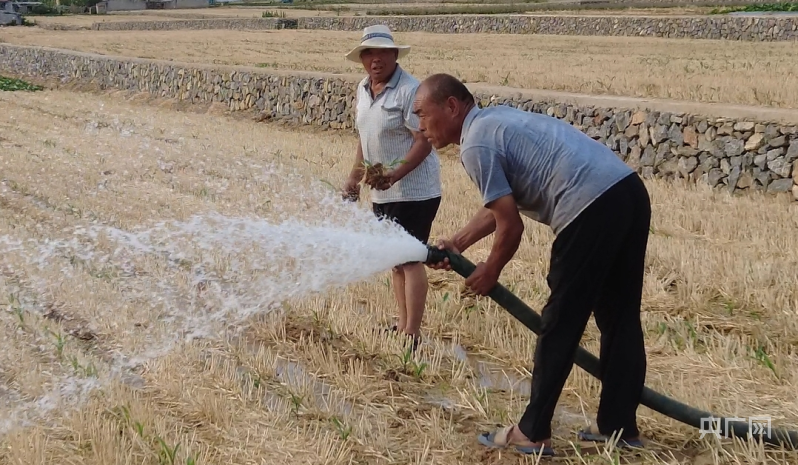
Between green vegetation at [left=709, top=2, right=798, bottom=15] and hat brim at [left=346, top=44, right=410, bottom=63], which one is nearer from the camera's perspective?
hat brim at [left=346, top=44, right=410, bottom=63]

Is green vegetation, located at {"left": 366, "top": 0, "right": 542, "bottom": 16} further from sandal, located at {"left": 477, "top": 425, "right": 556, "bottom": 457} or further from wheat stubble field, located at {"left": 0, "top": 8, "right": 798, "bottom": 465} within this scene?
sandal, located at {"left": 477, "top": 425, "right": 556, "bottom": 457}

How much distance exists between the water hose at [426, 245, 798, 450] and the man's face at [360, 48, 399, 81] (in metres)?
1.40

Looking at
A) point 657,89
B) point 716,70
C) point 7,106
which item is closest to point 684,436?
point 657,89

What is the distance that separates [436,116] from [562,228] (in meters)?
0.71

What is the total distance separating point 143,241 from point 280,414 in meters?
3.57

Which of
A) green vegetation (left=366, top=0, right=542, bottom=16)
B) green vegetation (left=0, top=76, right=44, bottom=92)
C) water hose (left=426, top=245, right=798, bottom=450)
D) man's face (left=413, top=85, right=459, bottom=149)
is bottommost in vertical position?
green vegetation (left=0, top=76, right=44, bottom=92)

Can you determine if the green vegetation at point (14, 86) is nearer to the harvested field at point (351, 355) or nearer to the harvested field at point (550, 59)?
the harvested field at point (550, 59)

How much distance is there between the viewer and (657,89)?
12.5 meters

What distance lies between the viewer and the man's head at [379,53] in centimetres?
472

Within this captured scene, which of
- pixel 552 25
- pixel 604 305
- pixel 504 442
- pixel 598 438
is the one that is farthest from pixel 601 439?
pixel 552 25

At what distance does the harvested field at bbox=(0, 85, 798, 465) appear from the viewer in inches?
146

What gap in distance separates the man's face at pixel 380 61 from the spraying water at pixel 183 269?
814 millimetres

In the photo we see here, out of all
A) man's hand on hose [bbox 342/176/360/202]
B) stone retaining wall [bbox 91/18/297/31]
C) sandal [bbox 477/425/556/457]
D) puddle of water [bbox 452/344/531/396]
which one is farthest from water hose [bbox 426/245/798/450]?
stone retaining wall [bbox 91/18/297/31]

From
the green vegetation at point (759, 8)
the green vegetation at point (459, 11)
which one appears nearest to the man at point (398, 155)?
the green vegetation at point (759, 8)
